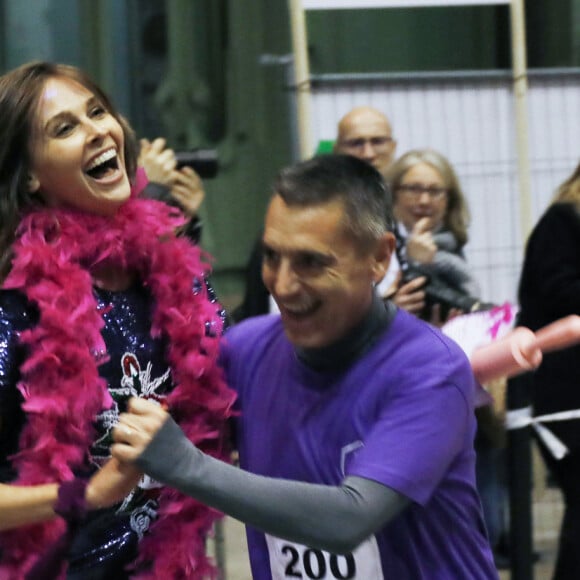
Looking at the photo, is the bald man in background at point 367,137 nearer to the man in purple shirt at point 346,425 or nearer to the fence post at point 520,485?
the fence post at point 520,485

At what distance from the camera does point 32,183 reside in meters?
2.31

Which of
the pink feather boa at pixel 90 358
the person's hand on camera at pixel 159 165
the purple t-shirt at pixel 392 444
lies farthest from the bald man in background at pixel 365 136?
the purple t-shirt at pixel 392 444

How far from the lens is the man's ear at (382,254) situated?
6.25 feet

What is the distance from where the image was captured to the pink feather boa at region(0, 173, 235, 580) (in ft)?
7.14

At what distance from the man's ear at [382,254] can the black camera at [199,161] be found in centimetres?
185

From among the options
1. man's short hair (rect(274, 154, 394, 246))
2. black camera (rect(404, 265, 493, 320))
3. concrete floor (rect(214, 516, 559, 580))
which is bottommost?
concrete floor (rect(214, 516, 559, 580))

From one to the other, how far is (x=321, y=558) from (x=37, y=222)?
0.78 meters

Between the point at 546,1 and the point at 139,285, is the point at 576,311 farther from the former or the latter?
the point at 546,1

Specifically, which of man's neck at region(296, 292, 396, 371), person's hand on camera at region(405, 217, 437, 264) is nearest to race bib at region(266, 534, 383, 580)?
man's neck at region(296, 292, 396, 371)

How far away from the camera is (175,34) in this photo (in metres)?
6.96

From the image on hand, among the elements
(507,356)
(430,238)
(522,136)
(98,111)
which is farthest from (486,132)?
(507,356)

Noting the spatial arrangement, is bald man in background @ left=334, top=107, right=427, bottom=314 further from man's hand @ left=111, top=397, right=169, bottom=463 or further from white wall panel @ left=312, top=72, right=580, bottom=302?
man's hand @ left=111, top=397, right=169, bottom=463

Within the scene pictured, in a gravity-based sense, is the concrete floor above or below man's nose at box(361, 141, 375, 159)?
below

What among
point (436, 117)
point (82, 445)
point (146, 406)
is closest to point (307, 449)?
point (146, 406)
